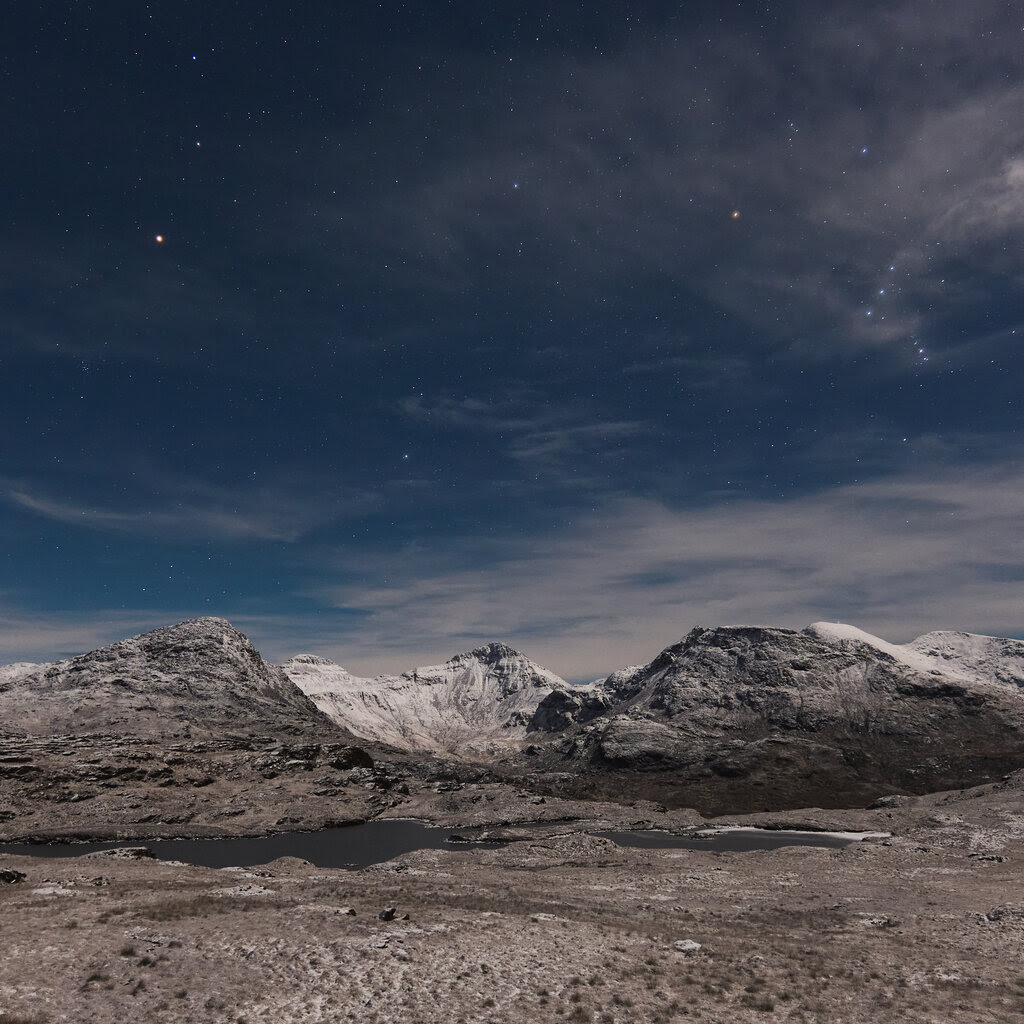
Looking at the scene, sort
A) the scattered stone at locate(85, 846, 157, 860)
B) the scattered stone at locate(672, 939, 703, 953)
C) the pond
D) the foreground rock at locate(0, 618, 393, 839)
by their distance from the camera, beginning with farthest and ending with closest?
the foreground rock at locate(0, 618, 393, 839) < the pond < the scattered stone at locate(85, 846, 157, 860) < the scattered stone at locate(672, 939, 703, 953)

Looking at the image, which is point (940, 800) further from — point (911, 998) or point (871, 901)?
point (911, 998)

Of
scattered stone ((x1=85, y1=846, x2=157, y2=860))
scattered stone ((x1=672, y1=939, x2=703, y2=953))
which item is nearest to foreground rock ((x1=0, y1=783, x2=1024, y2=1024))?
scattered stone ((x1=672, y1=939, x2=703, y2=953))

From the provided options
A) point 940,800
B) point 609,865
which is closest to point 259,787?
point 609,865

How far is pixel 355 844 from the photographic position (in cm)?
11281

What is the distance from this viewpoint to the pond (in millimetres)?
97938

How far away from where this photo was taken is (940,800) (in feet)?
500

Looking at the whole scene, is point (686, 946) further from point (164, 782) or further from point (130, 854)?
point (164, 782)

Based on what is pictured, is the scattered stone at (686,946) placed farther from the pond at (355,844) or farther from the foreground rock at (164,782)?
the foreground rock at (164,782)

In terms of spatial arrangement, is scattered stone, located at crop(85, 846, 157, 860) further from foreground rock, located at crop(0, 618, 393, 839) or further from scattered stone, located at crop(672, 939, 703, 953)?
scattered stone, located at crop(672, 939, 703, 953)

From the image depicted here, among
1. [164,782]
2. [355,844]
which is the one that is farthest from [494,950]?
[164,782]

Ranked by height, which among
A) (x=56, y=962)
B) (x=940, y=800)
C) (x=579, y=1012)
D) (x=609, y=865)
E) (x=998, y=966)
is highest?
(x=56, y=962)

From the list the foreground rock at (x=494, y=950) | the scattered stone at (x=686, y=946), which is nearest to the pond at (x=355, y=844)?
the foreground rock at (x=494, y=950)

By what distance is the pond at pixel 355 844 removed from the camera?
9794cm

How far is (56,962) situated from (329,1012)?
13489 mm
